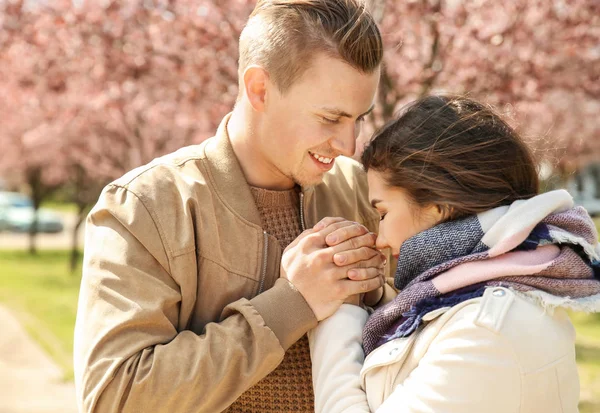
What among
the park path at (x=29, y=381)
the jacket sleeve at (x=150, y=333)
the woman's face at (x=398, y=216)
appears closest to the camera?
the jacket sleeve at (x=150, y=333)

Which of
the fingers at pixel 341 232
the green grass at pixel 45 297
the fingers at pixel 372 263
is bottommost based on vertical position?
the green grass at pixel 45 297

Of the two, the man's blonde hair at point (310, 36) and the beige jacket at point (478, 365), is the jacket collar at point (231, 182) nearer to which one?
the man's blonde hair at point (310, 36)

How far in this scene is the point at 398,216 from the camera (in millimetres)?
2182

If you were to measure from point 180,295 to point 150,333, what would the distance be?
0.46ft

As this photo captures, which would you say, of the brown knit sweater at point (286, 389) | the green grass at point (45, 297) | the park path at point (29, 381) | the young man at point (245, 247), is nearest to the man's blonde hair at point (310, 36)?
the young man at point (245, 247)

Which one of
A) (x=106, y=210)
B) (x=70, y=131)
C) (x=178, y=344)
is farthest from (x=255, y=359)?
(x=70, y=131)

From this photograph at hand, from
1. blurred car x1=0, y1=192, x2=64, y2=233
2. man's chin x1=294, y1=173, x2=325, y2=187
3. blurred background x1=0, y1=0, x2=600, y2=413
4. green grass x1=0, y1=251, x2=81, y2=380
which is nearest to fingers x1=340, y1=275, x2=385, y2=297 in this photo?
man's chin x1=294, y1=173, x2=325, y2=187

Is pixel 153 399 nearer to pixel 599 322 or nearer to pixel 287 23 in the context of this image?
pixel 287 23

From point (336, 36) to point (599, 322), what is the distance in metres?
9.98

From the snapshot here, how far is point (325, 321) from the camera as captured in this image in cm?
222

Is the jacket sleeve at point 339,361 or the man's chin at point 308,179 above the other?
the man's chin at point 308,179

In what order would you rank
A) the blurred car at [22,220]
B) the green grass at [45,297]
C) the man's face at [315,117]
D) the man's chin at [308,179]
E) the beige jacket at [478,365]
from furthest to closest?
1. the blurred car at [22,220]
2. the green grass at [45,297]
3. the man's chin at [308,179]
4. the man's face at [315,117]
5. the beige jacket at [478,365]

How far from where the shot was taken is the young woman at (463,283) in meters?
1.84

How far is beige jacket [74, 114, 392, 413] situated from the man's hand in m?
0.04
